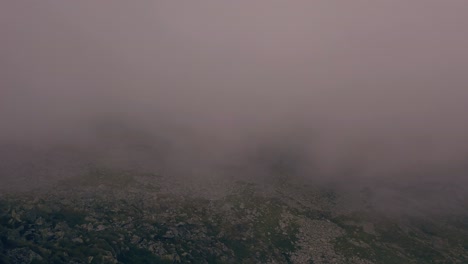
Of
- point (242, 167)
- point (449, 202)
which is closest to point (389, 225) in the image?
point (449, 202)

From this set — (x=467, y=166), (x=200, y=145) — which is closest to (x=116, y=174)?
(x=200, y=145)

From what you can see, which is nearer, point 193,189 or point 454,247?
point 454,247

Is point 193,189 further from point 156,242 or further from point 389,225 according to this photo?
point 389,225

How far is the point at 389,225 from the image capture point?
120m

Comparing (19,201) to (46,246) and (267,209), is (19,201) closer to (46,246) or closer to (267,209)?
(46,246)

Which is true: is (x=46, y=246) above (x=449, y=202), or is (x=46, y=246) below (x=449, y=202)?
below

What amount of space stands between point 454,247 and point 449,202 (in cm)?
3503

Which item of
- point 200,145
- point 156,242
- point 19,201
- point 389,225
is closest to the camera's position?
point 156,242

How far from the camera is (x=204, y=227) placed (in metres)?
110

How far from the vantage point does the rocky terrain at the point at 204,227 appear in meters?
93.9

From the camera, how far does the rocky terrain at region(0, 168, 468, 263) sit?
93.9m

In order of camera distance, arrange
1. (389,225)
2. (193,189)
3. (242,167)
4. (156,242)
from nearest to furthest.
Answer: (156,242) → (389,225) → (193,189) → (242,167)

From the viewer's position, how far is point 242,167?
162125mm

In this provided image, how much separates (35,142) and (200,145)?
77888 mm
